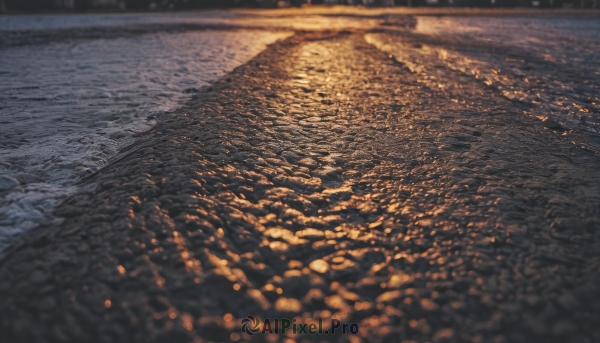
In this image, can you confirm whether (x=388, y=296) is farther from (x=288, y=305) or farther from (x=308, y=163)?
(x=308, y=163)

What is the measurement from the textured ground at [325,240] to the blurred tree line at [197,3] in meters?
10.7

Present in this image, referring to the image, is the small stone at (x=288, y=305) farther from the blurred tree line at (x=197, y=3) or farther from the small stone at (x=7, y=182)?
the blurred tree line at (x=197, y=3)

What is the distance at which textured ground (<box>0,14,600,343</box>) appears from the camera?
0.89m

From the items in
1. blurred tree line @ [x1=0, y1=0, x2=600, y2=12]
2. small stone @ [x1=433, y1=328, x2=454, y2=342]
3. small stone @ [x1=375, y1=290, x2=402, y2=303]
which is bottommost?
small stone @ [x1=433, y1=328, x2=454, y2=342]

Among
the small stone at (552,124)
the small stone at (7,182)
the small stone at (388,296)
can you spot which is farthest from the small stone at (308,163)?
the small stone at (552,124)

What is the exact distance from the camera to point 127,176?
1.49 meters

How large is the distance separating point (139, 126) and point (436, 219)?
57.8 inches

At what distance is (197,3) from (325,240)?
39.6ft

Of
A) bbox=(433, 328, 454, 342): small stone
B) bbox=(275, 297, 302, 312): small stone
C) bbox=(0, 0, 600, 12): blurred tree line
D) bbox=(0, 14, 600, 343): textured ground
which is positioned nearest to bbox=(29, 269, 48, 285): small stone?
bbox=(0, 14, 600, 343): textured ground

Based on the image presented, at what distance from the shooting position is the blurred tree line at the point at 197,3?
34.8 ft

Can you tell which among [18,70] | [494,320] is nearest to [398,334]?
[494,320]

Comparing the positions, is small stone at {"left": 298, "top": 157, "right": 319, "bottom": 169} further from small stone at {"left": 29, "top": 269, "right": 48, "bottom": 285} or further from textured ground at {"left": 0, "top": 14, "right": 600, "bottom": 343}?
small stone at {"left": 29, "top": 269, "right": 48, "bottom": 285}

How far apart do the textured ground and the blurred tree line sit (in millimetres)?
10706

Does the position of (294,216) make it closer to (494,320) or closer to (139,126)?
(494,320)
